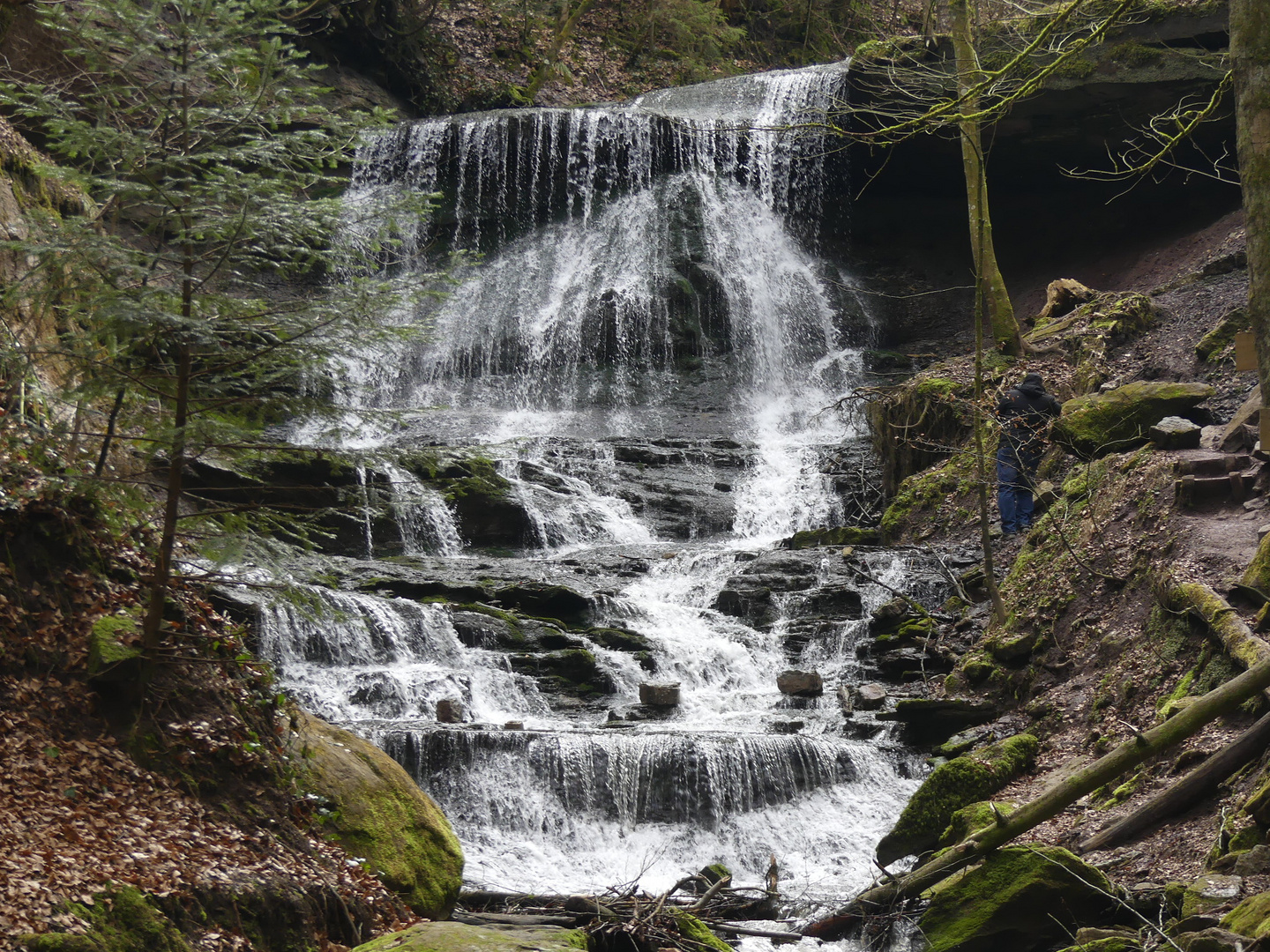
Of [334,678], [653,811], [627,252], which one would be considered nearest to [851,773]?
[653,811]

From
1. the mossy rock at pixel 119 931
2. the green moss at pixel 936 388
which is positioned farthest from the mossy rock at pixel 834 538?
the mossy rock at pixel 119 931

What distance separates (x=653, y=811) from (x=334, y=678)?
151 inches

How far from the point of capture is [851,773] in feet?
31.0

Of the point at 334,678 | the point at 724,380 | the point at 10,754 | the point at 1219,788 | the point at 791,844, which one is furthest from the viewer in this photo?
the point at 724,380

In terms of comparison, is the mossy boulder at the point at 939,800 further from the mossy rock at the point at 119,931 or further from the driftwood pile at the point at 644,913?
the mossy rock at the point at 119,931

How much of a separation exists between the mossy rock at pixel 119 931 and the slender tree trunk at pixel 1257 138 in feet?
16.9

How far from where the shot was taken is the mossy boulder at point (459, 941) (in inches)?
162

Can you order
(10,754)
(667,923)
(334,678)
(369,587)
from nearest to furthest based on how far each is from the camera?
(10,754) < (667,923) < (334,678) < (369,587)

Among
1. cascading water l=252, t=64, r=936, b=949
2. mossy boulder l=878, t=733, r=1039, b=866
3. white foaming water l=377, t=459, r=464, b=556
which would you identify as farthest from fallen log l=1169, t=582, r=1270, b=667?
white foaming water l=377, t=459, r=464, b=556

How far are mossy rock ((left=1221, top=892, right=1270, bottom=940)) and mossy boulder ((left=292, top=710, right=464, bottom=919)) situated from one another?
13.3 feet

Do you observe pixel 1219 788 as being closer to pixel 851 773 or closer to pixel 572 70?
pixel 851 773

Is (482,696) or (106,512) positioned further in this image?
(482,696)

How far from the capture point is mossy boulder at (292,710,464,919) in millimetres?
6164

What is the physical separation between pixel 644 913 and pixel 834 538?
10040mm
